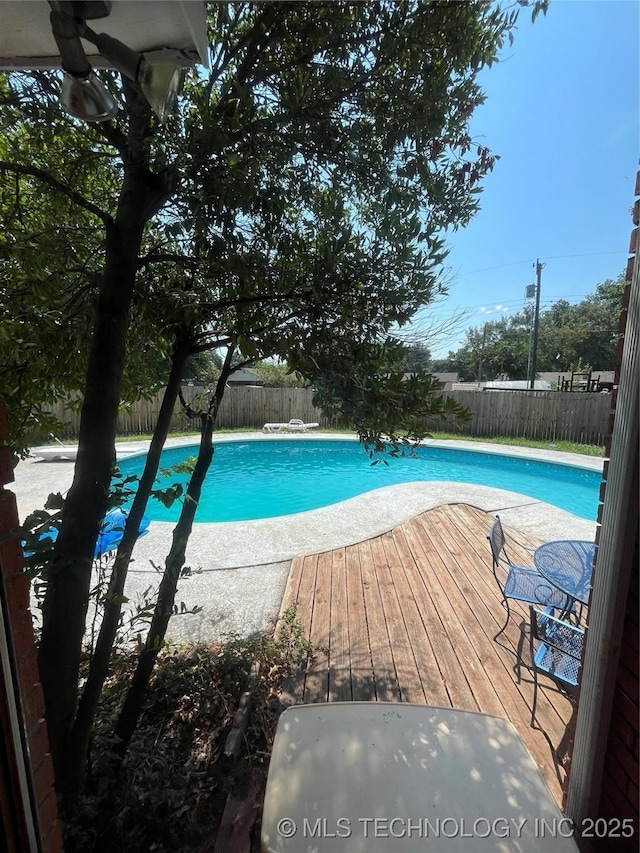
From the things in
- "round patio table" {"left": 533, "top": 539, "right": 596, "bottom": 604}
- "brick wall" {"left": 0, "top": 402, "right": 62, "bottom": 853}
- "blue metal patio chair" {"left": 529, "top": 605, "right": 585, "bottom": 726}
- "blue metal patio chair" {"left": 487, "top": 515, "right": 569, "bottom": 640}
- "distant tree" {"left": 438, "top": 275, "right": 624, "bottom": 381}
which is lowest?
"blue metal patio chair" {"left": 529, "top": 605, "right": 585, "bottom": 726}

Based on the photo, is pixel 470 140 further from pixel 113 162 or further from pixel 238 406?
pixel 238 406

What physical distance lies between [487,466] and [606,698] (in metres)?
9.04

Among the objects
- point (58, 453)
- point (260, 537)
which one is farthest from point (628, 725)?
point (58, 453)

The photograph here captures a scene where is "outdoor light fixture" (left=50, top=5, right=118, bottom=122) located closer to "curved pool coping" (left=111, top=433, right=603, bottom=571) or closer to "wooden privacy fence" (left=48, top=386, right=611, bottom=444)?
"curved pool coping" (left=111, top=433, right=603, bottom=571)

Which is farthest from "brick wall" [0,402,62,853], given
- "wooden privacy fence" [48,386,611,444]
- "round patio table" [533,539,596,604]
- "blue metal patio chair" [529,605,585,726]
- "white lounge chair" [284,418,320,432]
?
"white lounge chair" [284,418,320,432]

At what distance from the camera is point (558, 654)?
1.90 meters

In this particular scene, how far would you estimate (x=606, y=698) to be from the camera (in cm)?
112

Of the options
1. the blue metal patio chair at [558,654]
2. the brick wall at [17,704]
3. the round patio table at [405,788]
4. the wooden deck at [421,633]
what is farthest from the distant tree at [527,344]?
the brick wall at [17,704]

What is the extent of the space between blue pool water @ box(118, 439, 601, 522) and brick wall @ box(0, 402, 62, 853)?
5385mm

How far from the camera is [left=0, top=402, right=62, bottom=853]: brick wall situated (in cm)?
79

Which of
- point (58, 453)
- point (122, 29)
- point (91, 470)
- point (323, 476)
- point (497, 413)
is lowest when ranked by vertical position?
point (323, 476)

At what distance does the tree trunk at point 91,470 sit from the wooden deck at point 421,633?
1172mm

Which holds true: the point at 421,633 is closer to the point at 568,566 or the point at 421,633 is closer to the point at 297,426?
the point at 568,566

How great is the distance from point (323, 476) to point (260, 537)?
5.14 m
